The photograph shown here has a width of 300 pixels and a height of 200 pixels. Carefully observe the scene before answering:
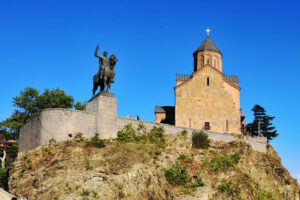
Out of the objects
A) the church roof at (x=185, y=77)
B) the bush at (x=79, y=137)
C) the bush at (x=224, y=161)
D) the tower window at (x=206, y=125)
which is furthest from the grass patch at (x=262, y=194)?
the church roof at (x=185, y=77)

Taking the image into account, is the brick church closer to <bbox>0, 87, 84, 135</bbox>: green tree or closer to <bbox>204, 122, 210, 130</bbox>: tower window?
<bbox>204, 122, 210, 130</bbox>: tower window

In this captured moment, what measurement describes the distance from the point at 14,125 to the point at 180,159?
65.3 feet

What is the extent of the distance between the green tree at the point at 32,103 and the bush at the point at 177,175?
19.7m

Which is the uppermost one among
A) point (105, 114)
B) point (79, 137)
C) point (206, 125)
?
point (206, 125)

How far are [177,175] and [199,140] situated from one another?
5.51 metres

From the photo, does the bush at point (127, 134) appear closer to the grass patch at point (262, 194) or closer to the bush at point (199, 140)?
the bush at point (199, 140)

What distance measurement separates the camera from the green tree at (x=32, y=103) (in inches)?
1682

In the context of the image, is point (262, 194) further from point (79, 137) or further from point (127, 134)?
point (79, 137)

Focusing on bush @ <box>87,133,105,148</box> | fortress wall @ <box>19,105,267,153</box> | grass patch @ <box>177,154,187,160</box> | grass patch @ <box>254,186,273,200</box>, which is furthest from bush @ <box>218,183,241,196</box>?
bush @ <box>87,133,105,148</box>

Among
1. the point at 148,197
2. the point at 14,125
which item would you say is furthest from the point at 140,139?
the point at 14,125

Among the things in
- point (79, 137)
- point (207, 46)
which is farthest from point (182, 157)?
point (207, 46)

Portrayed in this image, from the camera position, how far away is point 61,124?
1089 inches

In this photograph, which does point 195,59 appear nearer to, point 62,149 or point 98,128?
point 98,128

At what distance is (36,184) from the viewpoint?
81.9ft
